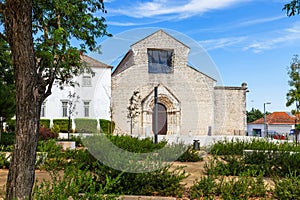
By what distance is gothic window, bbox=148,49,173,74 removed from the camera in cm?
805

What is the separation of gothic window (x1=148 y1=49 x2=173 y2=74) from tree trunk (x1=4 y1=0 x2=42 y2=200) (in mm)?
4316

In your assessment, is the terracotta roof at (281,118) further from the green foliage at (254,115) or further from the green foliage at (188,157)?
the green foliage at (188,157)

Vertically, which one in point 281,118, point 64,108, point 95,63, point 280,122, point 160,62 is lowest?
point 280,122

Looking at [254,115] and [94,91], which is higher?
[254,115]

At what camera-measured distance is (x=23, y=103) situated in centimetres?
363

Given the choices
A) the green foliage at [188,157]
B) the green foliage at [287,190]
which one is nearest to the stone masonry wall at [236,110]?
the green foliage at [188,157]

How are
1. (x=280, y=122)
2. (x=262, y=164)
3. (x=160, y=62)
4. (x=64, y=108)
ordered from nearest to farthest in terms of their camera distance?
1. (x=262, y=164)
2. (x=160, y=62)
3. (x=64, y=108)
4. (x=280, y=122)

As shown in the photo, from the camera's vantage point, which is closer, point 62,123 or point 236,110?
point 62,123

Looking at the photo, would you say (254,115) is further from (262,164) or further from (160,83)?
(262,164)

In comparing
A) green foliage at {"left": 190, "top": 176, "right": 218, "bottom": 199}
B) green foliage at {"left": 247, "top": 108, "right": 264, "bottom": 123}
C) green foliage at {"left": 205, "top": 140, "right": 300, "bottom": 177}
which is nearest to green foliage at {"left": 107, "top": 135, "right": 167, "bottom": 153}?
green foliage at {"left": 205, "top": 140, "right": 300, "bottom": 177}

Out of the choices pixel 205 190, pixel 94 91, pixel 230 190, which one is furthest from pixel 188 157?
pixel 230 190

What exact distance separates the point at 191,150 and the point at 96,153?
5.04 metres

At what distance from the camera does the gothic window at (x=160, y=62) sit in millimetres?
8055

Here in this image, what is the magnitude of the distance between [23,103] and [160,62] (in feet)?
15.8
